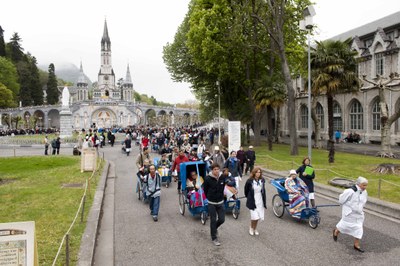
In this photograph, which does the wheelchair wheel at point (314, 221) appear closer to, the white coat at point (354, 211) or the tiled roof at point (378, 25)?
the white coat at point (354, 211)

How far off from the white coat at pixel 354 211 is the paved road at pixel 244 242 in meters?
0.43

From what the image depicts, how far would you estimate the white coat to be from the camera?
23.9 feet

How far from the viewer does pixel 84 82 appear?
475 ft

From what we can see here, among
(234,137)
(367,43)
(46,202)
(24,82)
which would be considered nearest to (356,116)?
(367,43)

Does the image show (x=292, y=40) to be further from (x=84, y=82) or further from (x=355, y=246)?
(x=84, y=82)

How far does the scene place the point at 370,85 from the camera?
115 feet

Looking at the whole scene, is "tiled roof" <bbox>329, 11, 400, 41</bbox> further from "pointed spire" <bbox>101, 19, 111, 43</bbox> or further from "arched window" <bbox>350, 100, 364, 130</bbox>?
"pointed spire" <bbox>101, 19, 111, 43</bbox>

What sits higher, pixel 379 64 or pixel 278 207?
pixel 379 64

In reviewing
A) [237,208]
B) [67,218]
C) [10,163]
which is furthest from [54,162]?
[237,208]

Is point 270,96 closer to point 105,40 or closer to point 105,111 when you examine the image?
point 105,111

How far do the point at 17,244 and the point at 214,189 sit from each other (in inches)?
176

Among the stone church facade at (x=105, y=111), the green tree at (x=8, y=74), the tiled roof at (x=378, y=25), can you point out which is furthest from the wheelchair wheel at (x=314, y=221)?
the green tree at (x=8, y=74)

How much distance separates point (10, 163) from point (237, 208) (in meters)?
17.1

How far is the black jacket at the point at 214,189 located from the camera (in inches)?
308
